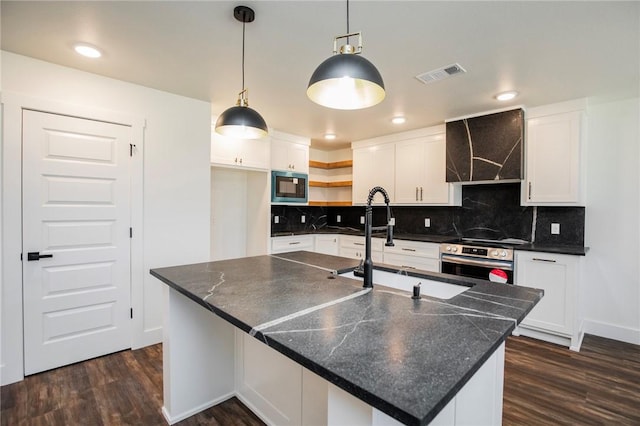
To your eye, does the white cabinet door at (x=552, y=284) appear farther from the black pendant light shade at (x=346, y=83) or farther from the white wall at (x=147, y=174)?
the white wall at (x=147, y=174)

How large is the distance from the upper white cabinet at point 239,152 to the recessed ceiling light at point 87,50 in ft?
4.56

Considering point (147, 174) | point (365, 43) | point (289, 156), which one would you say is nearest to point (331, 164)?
point (289, 156)

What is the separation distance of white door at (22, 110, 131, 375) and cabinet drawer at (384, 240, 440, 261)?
3057mm

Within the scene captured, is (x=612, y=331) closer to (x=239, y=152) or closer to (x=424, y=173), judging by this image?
(x=424, y=173)

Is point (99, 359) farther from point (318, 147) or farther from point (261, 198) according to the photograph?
point (318, 147)

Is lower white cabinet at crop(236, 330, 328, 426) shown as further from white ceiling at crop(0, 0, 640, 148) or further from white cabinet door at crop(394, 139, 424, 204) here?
white cabinet door at crop(394, 139, 424, 204)

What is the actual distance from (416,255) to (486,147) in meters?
1.48

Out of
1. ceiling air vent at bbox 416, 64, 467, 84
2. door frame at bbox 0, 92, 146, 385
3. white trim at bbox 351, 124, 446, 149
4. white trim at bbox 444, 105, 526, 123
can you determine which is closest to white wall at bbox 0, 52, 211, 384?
door frame at bbox 0, 92, 146, 385

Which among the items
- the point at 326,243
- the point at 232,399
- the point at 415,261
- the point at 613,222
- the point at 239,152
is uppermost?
the point at 239,152

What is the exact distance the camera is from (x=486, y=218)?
12.7ft

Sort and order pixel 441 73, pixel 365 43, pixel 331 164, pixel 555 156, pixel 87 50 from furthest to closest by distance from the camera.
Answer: pixel 331 164 → pixel 555 156 → pixel 441 73 → pixel 87 50 → pixel 365 43

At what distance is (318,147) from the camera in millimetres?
5555

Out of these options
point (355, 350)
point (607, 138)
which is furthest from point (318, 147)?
point (355, 350)

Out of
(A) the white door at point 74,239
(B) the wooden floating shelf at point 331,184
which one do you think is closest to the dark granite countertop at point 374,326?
(A) the white door at point 74,239
